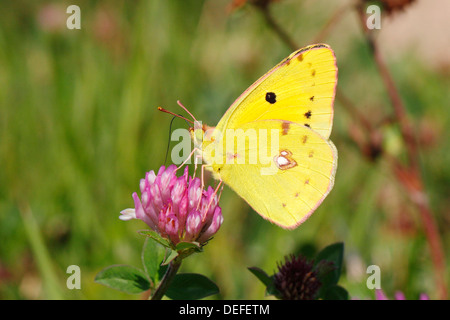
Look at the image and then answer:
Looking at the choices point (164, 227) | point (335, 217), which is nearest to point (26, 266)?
point (164, 227)

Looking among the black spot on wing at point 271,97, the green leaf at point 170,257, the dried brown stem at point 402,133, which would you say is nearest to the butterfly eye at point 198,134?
the black spot on wing at point 271,97

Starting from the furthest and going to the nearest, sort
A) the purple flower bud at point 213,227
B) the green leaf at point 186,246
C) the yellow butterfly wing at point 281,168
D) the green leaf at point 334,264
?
the yellow butterfly wing at point 281,168
the green leaf at point 334,264
the purple flower bud at point 213,227
the green leaf at point 186,246

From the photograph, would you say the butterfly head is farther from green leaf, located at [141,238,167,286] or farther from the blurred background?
the blurred background

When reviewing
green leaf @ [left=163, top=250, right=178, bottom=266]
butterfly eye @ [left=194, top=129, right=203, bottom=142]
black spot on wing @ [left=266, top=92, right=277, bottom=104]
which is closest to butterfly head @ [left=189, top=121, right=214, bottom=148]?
butterfly eye @ [left=194, top=129, right=203, bottom=142]

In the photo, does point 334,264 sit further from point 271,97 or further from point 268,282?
point 271,97

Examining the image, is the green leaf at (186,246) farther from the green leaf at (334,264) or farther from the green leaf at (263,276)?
the green leaf at (334,264)

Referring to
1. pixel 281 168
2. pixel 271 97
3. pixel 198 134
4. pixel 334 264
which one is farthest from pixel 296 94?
pixel 334 264
